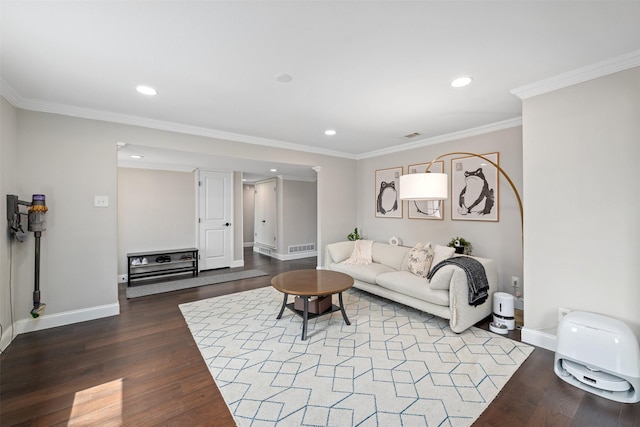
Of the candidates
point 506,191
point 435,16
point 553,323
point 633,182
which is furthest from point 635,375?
point 435,16

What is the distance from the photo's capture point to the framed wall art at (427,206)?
430cm

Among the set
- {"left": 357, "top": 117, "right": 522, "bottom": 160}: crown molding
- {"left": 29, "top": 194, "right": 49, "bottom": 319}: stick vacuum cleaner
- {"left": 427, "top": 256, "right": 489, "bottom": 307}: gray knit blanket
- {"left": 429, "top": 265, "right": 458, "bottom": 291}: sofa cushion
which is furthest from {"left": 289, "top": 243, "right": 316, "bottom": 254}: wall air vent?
{"left": 29, "top": 194, "right": 49, "bottom": 319}: stick vacuum cleaner

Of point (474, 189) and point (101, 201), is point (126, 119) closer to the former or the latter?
point (101, 201)

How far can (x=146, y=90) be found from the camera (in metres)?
2.60

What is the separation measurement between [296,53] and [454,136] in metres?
3.07

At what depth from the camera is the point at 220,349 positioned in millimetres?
2516

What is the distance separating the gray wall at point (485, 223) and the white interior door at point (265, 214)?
3361 mm

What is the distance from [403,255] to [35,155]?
4.74 m

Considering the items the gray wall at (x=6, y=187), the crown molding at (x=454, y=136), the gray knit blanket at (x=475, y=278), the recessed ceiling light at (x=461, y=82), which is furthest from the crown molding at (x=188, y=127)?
the gray knit blanket at (x=475, y=278)

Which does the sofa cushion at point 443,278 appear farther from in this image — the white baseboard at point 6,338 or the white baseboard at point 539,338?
the white baseboard at point 6,338

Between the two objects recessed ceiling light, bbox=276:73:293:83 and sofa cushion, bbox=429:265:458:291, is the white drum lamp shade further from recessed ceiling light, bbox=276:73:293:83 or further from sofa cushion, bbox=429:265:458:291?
recessed ceiling light, bbox=276:73:293:83

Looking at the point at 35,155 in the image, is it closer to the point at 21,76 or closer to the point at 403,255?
the point at 21,76

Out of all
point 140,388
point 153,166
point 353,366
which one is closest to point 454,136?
point 353,366

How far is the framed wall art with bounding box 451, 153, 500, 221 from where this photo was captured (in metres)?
3.68
